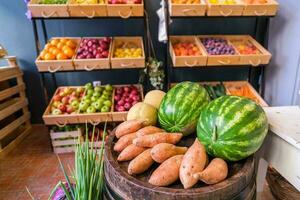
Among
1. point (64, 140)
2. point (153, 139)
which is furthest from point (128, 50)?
point (153, 139)

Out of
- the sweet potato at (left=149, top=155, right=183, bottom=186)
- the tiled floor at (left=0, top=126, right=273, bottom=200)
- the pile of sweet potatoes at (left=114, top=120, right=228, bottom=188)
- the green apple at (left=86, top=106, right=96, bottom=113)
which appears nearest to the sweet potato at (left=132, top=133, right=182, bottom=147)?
the pile of sweet potatoes at (left=114, top=120, right=228, bottom=188)

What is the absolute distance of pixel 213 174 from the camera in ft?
2.29

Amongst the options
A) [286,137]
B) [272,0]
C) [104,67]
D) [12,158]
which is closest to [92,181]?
[286,137]

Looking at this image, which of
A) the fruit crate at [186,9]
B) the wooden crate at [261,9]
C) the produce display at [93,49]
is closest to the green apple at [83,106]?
the produce display at [93,49]

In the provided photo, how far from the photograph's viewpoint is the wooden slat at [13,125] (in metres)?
2.20

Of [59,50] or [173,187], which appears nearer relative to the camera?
[173,187]

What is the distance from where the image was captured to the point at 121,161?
83cm

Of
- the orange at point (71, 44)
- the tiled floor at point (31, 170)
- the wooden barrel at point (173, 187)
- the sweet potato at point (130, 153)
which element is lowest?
the tiled floor at point (31, 170)

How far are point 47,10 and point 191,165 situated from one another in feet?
5.49

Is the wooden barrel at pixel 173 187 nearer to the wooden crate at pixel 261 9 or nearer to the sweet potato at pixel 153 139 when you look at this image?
the sweet potato at pixel 153 139

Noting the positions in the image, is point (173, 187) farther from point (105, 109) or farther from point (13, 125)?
point (13, 125)

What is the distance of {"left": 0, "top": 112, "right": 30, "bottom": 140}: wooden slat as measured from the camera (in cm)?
220

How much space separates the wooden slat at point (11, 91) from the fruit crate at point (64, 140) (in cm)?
53

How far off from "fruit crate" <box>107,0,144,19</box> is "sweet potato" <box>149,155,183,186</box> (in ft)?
4.69
